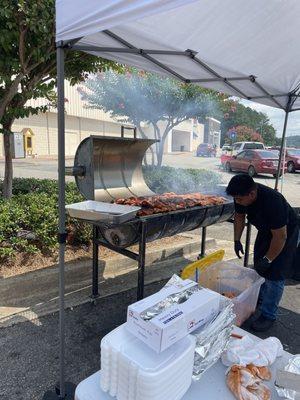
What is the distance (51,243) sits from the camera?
150 inches

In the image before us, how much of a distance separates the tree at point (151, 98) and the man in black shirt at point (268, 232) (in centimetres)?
541

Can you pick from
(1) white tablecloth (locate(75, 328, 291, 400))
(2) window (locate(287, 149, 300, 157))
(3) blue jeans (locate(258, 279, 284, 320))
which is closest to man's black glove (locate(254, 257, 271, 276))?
(3) blue jeans (locate(258, 279, 284, 320))

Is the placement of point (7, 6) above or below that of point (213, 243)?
above

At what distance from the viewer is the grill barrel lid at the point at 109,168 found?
354 centimetres

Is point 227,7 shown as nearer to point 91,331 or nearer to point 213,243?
point 91,331

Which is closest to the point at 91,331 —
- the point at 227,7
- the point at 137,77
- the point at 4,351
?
the point at 4,351

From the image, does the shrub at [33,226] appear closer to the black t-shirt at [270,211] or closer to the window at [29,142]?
the black t-shirt at [270,211]

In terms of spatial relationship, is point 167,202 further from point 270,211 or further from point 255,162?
point 255,162

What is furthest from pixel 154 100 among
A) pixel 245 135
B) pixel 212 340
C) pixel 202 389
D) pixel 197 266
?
pixel 245 135

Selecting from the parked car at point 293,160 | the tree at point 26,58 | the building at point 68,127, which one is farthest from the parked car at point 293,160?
the tree at point 26,58

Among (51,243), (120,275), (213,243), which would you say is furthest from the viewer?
(213,243)

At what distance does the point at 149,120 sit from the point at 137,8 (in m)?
8.16

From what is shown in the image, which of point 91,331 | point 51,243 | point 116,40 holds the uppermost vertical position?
point 116,40

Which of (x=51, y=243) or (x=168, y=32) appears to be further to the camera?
(x=51, y=243)
